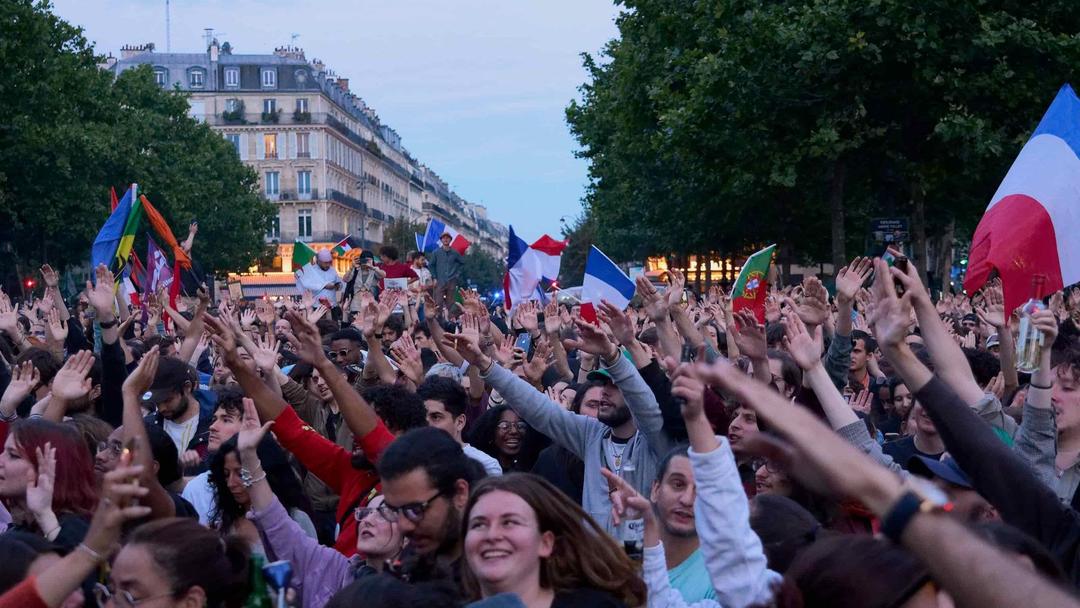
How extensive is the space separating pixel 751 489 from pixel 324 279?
1207 centimetres

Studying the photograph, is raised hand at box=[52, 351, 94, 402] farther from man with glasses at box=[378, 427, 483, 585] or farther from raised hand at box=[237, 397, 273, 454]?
man with glasses at box=[378, 427, 483, 585]

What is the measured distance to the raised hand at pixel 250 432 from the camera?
512 centimetres

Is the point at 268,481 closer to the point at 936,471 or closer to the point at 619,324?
the point at 619,324

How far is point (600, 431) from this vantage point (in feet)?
21.1

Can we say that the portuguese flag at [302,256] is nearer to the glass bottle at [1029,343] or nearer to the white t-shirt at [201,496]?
the white t-shirt at [201,496]

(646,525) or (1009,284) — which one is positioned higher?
(1009,284)

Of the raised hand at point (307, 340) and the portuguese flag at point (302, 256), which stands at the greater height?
the portuguese flag at point (302, 256)

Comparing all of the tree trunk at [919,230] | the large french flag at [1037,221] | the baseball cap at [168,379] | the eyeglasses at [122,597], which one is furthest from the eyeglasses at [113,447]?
the tree trunk at [919,230]

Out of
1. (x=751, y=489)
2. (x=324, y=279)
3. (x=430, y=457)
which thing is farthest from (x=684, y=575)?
(x=324, y=279)

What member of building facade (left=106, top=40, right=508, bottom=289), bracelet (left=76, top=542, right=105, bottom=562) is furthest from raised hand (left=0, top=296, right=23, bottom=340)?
building facade (left=106, top=40, right=508, bottom=289)

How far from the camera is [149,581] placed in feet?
12.2

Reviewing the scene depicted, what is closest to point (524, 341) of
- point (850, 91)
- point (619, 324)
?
point (619, 324)

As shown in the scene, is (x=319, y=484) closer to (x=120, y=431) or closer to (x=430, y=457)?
(x=120, y=431)

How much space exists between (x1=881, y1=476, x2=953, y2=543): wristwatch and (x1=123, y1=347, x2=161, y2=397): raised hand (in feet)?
12.7
